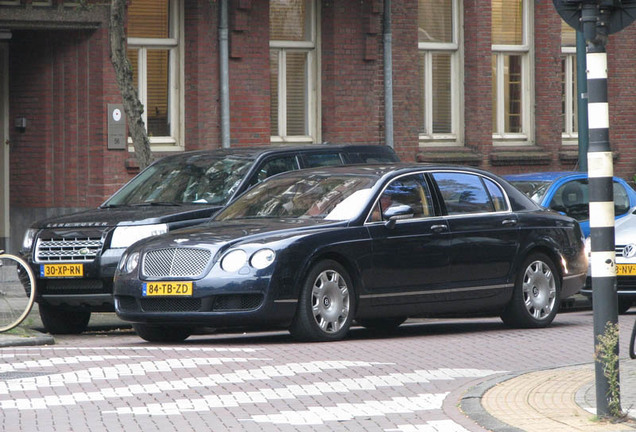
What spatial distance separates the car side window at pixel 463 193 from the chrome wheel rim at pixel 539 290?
2.48 feet

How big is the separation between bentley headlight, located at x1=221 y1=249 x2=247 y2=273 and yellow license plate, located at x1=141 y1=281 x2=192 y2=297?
1.13ft

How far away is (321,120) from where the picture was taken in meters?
24.5

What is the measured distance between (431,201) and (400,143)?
1155 cm

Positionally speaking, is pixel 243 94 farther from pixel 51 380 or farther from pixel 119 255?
pixel 51 380

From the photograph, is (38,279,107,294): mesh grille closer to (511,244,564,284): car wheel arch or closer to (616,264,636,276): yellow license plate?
(511,244,564,284): car wheel arch

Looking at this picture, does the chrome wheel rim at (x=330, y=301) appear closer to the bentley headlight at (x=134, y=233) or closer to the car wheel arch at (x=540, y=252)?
the bentley headlight at (x=134, y=233)

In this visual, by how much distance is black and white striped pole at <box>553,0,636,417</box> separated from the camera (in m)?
8.03

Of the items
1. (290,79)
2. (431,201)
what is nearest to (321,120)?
(290,79)

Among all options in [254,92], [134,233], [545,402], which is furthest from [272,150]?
[254,92]

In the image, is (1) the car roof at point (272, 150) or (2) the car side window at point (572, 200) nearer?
(1) the car roof at point (272, 150)

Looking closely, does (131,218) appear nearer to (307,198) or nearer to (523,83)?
(307,198)

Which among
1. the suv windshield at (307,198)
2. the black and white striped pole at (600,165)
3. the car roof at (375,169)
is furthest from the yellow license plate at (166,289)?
the black and white striped pole at (600,165)

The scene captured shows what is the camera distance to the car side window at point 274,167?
14734 millimetres

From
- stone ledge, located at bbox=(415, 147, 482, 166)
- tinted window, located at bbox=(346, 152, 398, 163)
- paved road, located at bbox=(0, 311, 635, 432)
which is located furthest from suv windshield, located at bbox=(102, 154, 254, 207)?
stone ledge, located at bbox=(415, 147, 482, 166)
